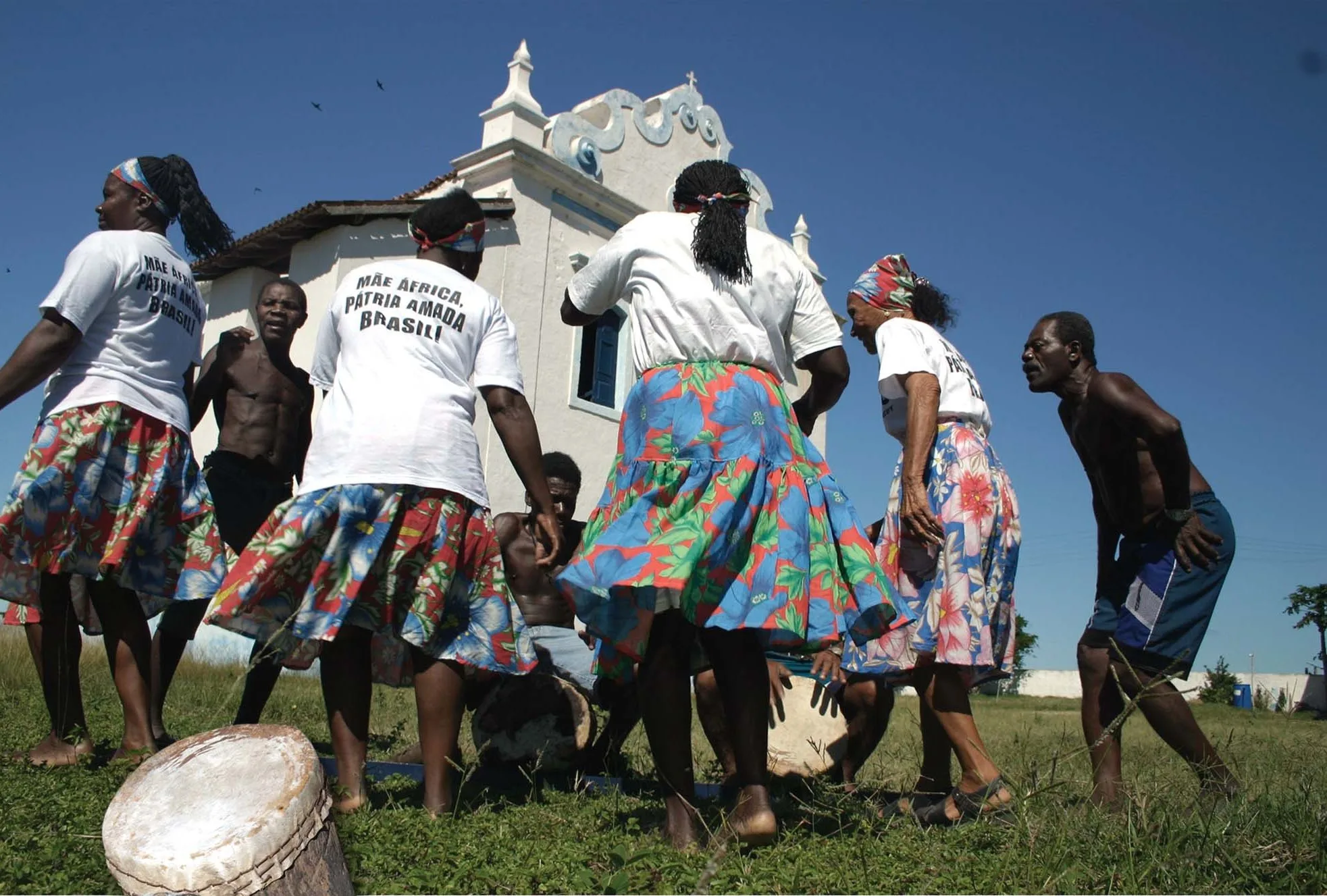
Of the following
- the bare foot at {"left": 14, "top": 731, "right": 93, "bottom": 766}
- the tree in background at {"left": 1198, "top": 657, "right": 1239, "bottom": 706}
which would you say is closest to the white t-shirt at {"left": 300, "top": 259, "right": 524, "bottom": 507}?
the bare foot at {"left": 14, "top": 731, "right": 93, "bottom": 766}

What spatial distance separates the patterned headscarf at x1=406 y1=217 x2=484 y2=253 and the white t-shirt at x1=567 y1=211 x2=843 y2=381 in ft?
1.50

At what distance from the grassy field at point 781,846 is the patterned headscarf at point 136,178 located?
211 centimetres

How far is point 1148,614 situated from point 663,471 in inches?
77.0

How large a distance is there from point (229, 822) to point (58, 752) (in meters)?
2.04

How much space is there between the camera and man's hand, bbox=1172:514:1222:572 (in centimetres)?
354

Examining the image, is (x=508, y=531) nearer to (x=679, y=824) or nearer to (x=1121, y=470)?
(x=679, y=824)

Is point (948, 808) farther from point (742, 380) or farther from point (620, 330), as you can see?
point (620, 330)

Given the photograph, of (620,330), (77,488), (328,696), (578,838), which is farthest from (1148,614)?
(620,330)

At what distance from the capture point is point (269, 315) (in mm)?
4742

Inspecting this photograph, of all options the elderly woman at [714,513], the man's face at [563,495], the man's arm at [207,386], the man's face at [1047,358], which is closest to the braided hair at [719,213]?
the elderly woman at [714,513]

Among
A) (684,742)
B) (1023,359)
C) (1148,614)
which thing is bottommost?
(684,742)

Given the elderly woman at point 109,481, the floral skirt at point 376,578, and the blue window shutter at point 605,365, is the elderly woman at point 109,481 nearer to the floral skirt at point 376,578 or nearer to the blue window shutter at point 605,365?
the floral skirt at point 376,578

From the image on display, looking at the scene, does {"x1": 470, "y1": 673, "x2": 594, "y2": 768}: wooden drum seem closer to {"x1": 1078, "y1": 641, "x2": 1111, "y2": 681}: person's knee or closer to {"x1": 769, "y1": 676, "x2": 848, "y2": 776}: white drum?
{"x1": 769, "y1": 676, "x2": 848, "y2": 776}: white drum

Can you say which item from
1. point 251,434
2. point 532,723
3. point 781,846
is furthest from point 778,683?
point 251,434
